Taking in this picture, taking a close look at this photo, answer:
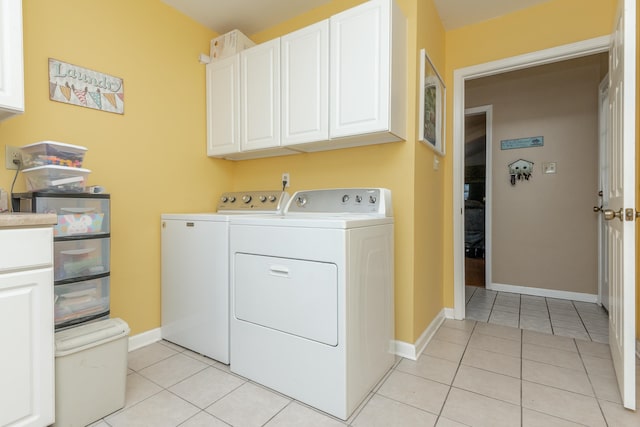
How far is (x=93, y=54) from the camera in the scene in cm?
196

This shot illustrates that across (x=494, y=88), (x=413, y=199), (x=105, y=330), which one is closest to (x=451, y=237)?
(x=413, y=199)

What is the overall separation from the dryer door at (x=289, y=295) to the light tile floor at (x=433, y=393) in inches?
14.6

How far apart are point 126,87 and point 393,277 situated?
7.08ft

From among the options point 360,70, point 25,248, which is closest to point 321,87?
point 360,70

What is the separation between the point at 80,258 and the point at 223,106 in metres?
1.46

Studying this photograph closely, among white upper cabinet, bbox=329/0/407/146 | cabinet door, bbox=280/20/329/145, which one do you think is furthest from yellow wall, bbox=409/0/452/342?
cabinet door, bbox=280/20/329/145

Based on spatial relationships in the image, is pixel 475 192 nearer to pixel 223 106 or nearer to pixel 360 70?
pixel 360 70

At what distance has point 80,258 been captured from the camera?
66.4 inches

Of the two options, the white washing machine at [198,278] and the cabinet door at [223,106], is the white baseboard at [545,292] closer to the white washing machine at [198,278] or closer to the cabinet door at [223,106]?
the white washing machine at [198,278]

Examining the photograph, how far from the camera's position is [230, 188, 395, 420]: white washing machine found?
147 cm

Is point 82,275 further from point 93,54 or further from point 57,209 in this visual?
point 93,54

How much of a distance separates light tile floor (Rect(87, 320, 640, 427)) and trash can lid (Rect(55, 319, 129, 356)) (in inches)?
14.8

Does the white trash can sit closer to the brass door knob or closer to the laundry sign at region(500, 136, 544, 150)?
the brass door knob

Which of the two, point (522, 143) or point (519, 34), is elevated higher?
point (519, 34)
